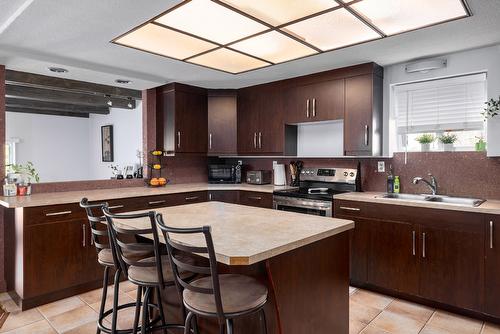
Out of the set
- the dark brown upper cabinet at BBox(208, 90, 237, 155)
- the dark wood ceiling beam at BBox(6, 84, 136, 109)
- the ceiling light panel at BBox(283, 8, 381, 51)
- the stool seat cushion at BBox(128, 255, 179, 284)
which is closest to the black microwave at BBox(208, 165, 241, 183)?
the dark brown upper cabinet at BBox(208, 90, 237, 155)

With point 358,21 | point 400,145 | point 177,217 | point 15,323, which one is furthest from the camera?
point 400,145

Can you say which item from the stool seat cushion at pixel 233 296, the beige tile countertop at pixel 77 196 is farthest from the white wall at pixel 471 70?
the stool seat cushion at pixel 233 296

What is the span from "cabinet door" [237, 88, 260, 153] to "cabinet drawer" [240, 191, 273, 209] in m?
0.65

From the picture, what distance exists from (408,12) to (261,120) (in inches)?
→ 94.4

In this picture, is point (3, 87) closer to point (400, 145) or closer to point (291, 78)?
point (291, 78)

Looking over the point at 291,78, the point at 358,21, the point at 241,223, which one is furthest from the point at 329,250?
the point at 291,78

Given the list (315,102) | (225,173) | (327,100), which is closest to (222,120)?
(225,173)

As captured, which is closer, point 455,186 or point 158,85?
point 455,186

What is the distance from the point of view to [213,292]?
1363mm

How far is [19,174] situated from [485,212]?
13.7 feet

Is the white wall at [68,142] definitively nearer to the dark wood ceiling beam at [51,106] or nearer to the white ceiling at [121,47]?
the dark wood ceiling beam at [51,106]

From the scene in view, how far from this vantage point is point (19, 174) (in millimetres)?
3268

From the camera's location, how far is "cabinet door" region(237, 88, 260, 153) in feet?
14.8

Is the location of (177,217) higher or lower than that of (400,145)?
lower
